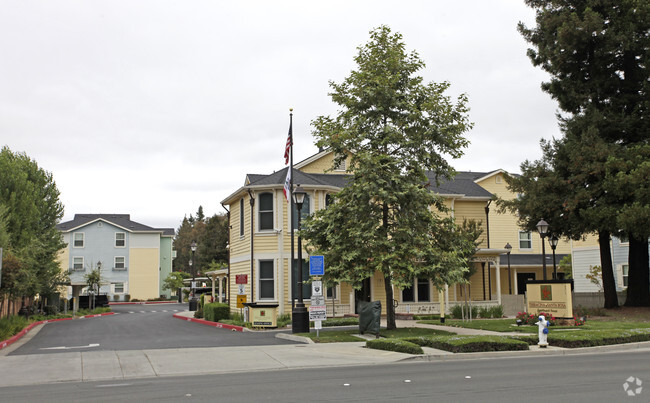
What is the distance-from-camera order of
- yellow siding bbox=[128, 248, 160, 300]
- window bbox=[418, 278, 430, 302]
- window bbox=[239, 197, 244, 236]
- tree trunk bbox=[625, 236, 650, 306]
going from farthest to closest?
1. yellow siding bbox=[128, 248, 160, 300]
2. window bbox=[418, 278, 430, 302]
3. window bbox=[239, 197, 244, 236]
4. tree trunk bbox=[625, 236, 650, 306]

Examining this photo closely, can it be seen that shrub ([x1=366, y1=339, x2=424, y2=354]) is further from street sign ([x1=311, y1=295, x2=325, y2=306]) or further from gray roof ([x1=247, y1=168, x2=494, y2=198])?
gray roof ([x1=247, y1=168, x2=494, y2=198])

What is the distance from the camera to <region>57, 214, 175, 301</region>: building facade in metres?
63.6

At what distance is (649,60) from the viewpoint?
2570cm

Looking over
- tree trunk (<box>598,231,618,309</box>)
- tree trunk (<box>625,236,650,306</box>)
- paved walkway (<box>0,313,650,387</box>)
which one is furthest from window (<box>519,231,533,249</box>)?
paved walkway (<box>0,313,650,387</box>)

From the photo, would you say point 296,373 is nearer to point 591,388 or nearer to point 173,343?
point 591,388

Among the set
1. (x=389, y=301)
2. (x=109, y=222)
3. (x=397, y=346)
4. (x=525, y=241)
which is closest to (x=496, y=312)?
(x=389, y=301)

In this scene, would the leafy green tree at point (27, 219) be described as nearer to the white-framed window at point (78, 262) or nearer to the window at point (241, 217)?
the window at point (241, 217)

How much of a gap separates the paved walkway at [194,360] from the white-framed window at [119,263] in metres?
50.1

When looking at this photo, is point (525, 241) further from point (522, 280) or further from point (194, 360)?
point (194, 360)

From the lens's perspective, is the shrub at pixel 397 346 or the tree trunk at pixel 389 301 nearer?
the shrub at pixel 397 346

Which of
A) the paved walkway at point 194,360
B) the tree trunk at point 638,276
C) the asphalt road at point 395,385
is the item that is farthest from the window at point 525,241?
the asphalt road at point 395,385

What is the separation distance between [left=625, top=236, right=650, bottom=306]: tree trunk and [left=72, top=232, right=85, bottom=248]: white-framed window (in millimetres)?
54660

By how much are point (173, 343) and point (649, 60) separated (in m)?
23.3

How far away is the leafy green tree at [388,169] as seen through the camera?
19719 millimetres
